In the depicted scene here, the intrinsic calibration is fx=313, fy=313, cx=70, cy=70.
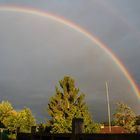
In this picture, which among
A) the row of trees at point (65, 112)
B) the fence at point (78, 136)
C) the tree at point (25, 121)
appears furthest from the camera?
the tree at point (25, 121)

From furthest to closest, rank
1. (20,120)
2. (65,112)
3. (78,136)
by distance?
(20,120)
(65,112)
(78,136)

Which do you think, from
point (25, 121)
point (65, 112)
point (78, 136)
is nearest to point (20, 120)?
point (25, 121)

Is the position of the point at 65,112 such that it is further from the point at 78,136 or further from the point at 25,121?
the point at 78,136

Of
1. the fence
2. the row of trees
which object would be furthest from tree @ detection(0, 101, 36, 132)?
the fence

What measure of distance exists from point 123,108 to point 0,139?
7225cm

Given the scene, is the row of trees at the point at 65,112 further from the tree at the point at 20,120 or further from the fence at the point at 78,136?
the fence at the point at 78,136

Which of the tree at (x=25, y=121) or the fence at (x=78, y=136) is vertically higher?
the tree at (x=25, y=121)

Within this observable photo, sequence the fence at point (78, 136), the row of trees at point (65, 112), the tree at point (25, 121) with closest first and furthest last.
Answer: the fence at point (78, 136), the row of trees at point (65, 112), the tree at point (25, 121)

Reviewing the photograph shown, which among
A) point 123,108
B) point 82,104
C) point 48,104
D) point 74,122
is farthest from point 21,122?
point 74,122

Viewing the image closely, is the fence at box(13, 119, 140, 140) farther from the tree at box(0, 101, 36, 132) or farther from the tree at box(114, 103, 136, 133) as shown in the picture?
the tree at box(114, 103, 136, 133)

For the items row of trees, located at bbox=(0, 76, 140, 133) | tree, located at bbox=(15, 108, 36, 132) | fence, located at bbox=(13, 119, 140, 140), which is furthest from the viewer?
tree, located at bbox=(15, 108, 36, 132)

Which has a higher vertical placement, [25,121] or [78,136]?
[25,121]

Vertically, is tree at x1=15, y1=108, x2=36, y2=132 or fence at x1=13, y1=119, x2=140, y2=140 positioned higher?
tree at x1=15, y1=108, x2=36, y2=132

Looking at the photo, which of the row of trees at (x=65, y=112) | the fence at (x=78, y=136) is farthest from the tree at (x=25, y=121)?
the fence at (x=78, y=136)
